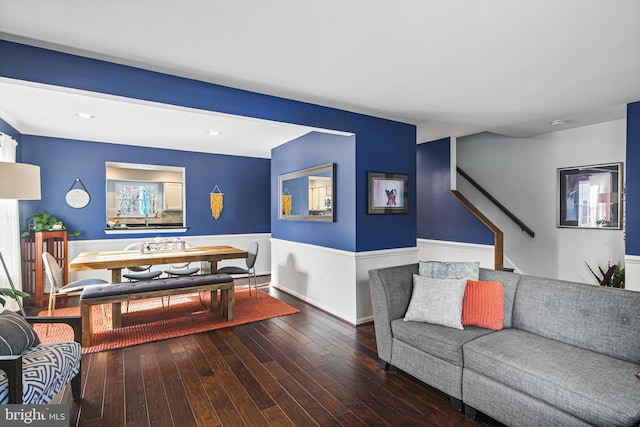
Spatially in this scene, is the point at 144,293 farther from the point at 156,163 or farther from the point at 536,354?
the point at 536,354

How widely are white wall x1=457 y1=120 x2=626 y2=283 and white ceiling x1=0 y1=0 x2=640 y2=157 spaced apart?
108cm

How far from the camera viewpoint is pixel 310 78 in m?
2.77

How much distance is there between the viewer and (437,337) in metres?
2.25

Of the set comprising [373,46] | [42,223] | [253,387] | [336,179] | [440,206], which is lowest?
[253,387]

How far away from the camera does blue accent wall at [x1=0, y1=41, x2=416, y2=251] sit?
2.29 m

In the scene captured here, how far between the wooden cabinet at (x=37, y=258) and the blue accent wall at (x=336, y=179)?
3.17 m

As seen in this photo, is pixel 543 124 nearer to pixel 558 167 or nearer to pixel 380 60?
pixel 558 167

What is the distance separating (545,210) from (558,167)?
2.11ft

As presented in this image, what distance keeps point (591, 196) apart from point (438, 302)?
3.49m

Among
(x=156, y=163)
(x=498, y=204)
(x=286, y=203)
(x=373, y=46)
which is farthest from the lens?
(x=156, y=163)

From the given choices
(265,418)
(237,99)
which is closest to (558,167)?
(237,99)

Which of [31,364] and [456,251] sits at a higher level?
[456,251]

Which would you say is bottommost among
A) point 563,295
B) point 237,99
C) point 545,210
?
point 563,295

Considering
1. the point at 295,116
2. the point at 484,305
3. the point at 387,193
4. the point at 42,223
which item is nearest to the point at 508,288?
the point at 484,305
